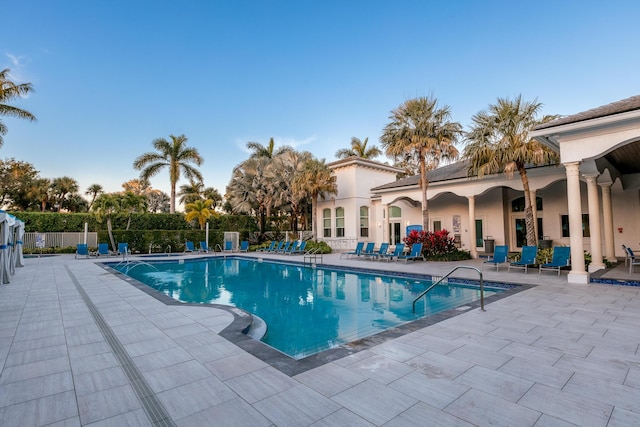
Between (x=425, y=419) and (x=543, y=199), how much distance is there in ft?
56.7

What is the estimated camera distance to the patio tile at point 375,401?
2404 mm

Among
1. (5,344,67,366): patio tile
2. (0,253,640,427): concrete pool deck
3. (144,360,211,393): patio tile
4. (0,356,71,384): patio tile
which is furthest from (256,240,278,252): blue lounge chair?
(144,360,211,393): patio tile

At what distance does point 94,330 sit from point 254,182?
2101 cm

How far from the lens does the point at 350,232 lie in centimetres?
2305

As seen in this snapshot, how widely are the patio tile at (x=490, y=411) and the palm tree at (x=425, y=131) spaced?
523 inches

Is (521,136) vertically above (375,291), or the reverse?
(521,136)

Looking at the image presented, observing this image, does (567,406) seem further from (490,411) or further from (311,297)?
(311,297)

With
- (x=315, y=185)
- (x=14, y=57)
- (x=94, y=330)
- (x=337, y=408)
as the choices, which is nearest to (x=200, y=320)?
(x=94, y=330)

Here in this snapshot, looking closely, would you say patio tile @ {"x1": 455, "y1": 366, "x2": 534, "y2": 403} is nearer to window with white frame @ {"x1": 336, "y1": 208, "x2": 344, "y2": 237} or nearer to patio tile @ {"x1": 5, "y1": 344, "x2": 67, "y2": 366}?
patio tile @ {"x1": 5, "y1": 344, "x2": 67, "y2": 366}

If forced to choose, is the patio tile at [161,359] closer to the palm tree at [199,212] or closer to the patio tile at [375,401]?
the patio tile at [375,401]

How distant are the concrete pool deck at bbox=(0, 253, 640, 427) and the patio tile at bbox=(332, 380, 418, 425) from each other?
2 cm

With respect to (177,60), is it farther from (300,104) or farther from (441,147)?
(441,147)

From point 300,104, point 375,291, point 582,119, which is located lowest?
point 375,291

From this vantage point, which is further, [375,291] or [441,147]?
[441,147]
